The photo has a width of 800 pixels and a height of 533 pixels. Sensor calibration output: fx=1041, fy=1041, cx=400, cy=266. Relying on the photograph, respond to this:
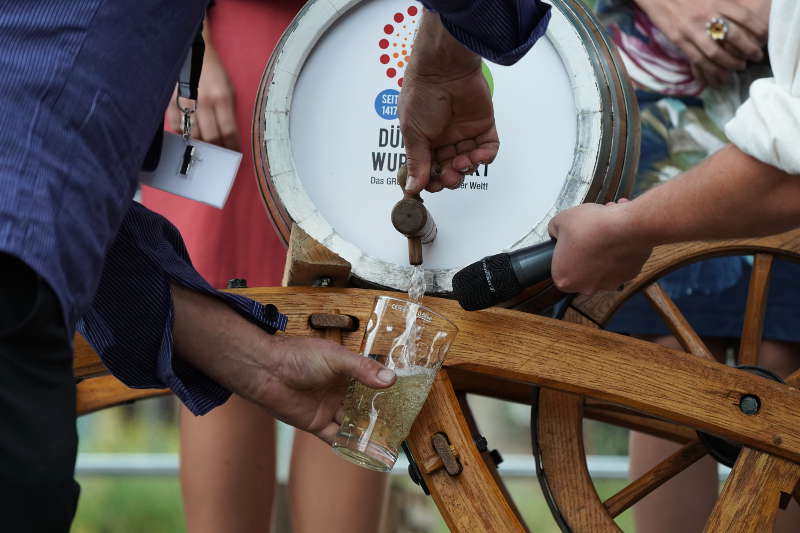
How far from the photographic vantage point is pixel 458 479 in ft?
3.74

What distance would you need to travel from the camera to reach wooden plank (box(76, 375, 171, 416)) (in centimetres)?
157

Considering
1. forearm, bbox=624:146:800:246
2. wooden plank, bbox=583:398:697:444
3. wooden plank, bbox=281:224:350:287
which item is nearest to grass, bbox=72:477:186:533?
wooden plank, bbox=583:398:697:444

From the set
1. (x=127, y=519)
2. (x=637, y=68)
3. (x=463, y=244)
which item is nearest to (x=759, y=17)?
(x=637, y=68)

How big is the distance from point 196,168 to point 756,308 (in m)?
0.74

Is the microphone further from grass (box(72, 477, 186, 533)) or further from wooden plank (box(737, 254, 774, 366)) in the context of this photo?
grass (box(72, 477, 186, 533))

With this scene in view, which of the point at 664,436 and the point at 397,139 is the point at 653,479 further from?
the point at 397,139

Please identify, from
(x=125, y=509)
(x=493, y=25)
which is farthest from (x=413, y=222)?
(x=125, y=509)

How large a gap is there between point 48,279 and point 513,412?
7.93 ft

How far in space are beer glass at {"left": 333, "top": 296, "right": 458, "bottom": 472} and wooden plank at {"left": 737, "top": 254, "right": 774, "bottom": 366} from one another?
464mm

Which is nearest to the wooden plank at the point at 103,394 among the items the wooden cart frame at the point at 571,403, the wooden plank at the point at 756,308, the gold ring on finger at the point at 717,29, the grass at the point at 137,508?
the wooden cart frame at the point at 571,403

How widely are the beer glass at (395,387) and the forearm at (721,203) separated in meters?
0.24

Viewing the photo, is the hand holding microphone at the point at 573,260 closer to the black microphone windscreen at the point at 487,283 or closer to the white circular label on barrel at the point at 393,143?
the black microphone windscreen at the point at 487,283

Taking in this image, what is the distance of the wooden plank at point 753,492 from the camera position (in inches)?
43.2

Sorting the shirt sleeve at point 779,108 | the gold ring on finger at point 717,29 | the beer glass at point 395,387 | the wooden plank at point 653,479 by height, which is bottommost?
the wooden plank at point 653,479
